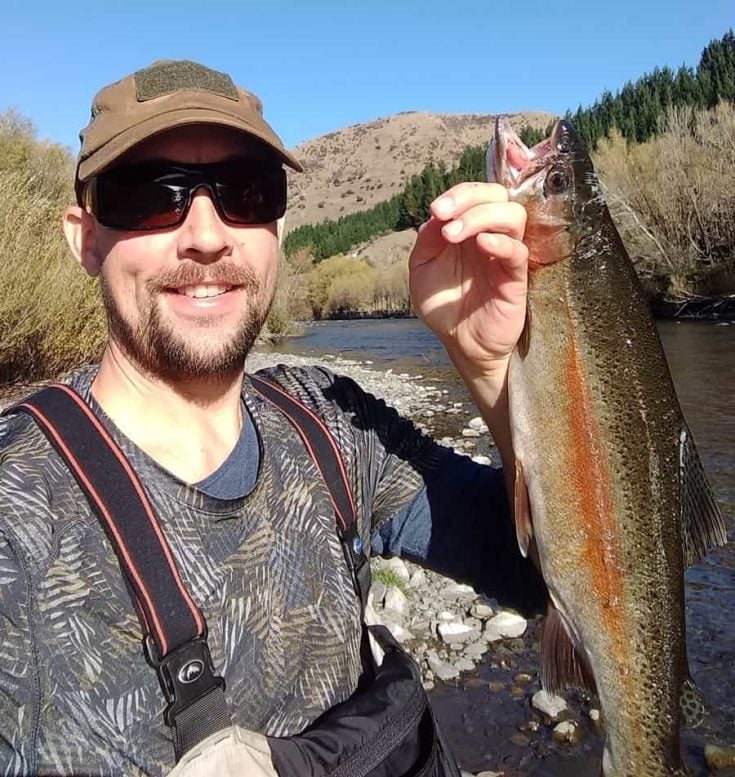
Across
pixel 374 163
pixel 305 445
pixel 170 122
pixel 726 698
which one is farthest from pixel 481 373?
pixel 374 163

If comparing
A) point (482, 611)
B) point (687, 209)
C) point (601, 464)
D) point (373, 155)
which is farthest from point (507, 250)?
point (373, 155)

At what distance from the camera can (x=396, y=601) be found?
589 centimetres

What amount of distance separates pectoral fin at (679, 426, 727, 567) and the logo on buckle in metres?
1.51

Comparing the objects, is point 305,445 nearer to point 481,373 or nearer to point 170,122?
point 481,373

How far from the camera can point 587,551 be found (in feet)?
7.00

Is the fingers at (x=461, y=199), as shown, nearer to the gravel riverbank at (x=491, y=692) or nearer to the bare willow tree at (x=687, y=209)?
the gravel riverbank at (x=491, y=692)

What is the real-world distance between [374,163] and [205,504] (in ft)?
538

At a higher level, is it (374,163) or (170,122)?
(374,163)

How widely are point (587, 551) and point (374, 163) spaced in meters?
164

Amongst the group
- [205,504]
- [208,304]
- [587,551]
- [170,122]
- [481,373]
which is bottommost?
[587,551]

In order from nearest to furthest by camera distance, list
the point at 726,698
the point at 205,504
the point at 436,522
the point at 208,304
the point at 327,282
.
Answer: the point at 205,504 → the point at 208,304 → the point at 436,522 → the point at 726,698 → the point at 327,282

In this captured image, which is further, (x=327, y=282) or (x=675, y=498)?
(x=327, y=282)

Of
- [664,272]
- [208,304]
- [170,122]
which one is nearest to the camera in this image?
[170,122]

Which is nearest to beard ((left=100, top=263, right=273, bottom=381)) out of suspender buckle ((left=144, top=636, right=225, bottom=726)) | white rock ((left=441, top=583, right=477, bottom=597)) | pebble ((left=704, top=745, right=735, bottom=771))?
suspender buckle ((left=144, top=636, right=225, bottom=726))
